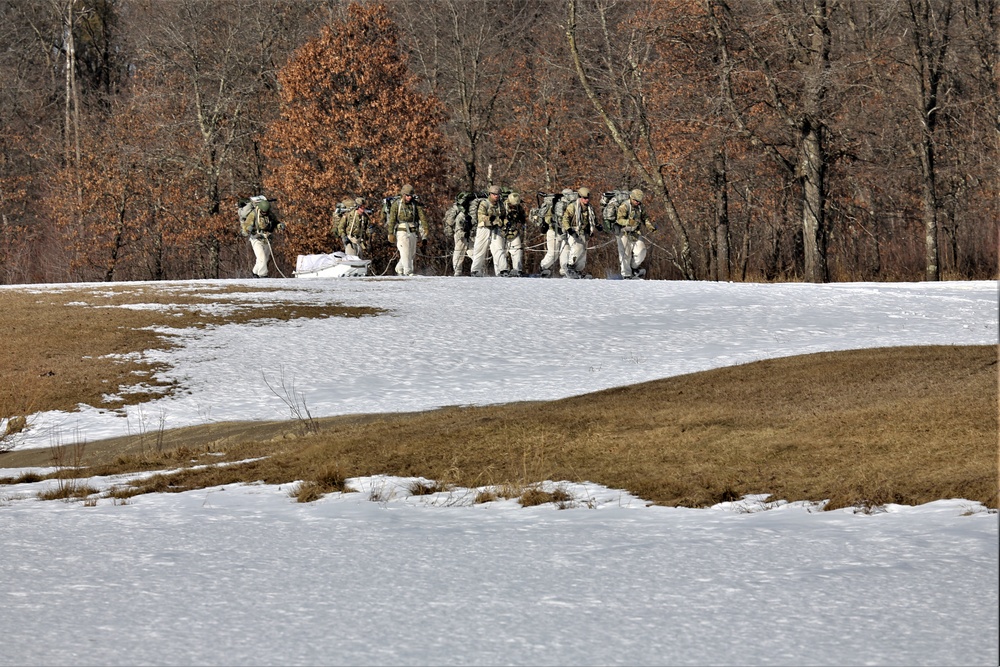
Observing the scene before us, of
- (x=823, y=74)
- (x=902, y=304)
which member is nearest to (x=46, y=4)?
(x=823, y=74)

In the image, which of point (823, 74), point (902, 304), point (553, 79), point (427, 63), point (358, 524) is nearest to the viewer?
point (358, 524)

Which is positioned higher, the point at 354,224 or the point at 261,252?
the point at 354,224

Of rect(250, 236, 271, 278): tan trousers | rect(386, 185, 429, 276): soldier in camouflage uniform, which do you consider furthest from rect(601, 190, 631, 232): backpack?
rect(250, 236, 271, 278): tan trousers

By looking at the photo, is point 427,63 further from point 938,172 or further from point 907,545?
point 907,545

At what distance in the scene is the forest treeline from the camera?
1502 inches

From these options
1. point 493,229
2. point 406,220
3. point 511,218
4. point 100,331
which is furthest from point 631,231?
point 100,331

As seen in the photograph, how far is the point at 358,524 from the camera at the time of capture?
8.54 meters

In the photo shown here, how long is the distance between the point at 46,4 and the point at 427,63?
16325 millimetres

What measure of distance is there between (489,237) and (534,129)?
63.4 ft

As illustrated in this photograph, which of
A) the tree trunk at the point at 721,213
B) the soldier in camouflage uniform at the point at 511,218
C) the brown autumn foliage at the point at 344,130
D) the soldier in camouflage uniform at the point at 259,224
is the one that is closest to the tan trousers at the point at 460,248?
the soldier in camouflage uniform at the point at 511,218

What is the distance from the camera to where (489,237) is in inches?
1288

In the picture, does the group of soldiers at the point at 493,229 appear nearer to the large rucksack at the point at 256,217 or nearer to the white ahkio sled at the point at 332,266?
the large rucksack at the point at 256,217

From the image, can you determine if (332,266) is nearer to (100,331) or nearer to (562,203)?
(562,203)

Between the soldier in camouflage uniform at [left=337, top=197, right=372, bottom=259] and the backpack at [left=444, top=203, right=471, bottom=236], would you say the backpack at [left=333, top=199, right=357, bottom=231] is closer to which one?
the soldier in camouflage uniform at [left=337, top=197, right=372, bottom=259]
